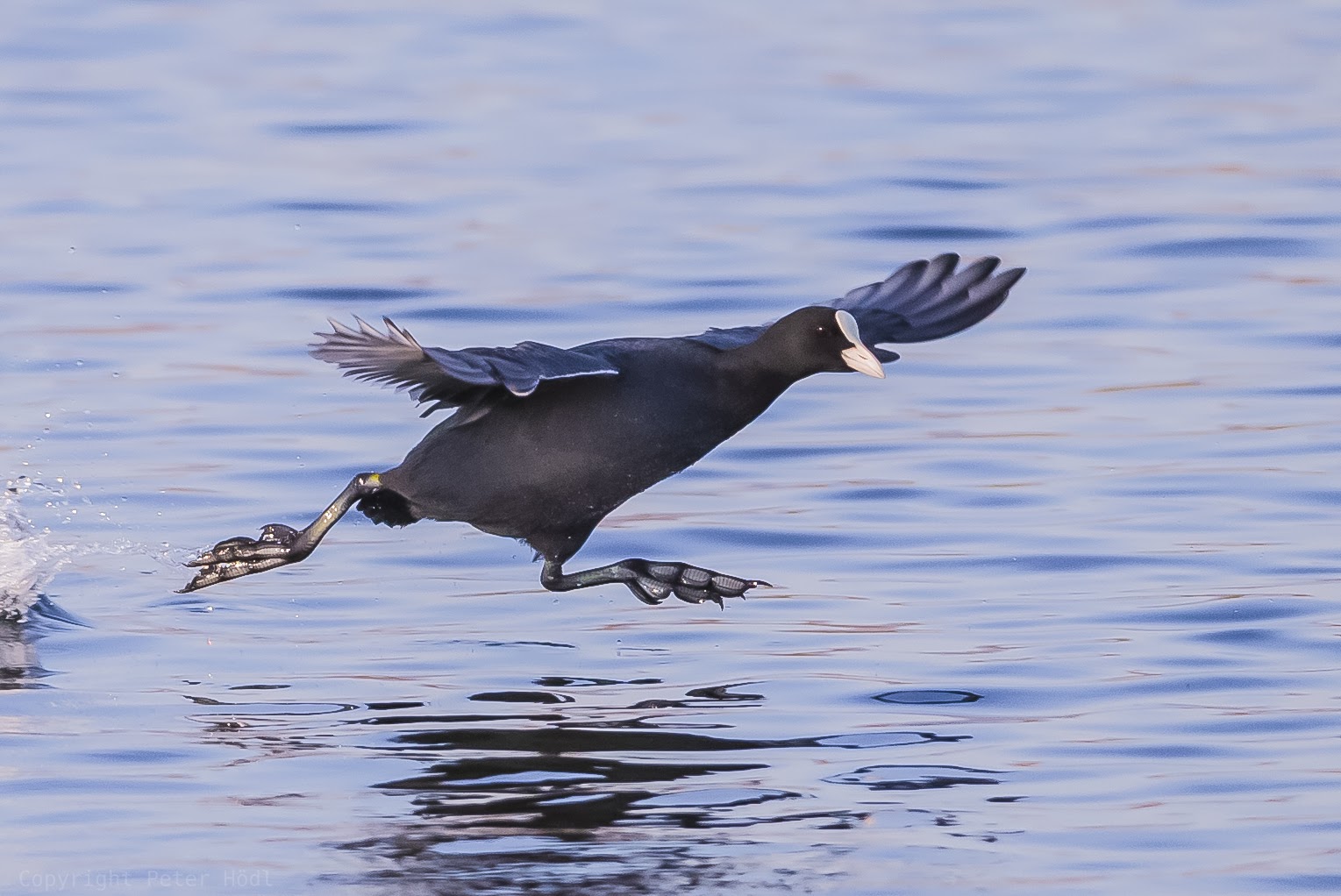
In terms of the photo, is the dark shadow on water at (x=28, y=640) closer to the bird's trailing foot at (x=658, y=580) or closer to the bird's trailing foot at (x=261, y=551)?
the bird's trailing foot at (x=261, y=551)

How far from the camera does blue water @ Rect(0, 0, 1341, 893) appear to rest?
5.63 m

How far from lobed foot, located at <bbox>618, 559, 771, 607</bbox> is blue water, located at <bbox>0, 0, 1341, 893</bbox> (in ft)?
0.52

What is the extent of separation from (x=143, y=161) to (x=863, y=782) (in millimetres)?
9954

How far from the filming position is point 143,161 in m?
14.9

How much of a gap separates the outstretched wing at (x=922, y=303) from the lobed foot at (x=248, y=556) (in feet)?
4.33

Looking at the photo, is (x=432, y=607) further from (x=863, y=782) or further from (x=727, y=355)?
(x=863, y=782)

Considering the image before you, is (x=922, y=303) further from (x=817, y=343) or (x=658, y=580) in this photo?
(x=658, y=580)

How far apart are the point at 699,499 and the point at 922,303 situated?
5.73 ft

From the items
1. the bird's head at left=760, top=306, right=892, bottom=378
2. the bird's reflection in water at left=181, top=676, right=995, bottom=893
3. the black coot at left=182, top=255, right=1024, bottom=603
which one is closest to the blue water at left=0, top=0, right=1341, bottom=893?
the bird's reflection in water at left=181, top=676, right=995, bottom=893

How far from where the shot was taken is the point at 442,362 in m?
5.97

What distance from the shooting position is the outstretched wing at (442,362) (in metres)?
6.07

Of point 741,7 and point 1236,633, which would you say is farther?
point 741,7

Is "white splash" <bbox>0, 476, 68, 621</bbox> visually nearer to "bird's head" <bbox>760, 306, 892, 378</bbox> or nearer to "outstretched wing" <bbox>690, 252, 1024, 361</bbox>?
"outstretched wing" <bbox>690, 252, 1024, 361</bbox>

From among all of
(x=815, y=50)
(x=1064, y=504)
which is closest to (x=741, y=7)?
(x=815, y=50)
